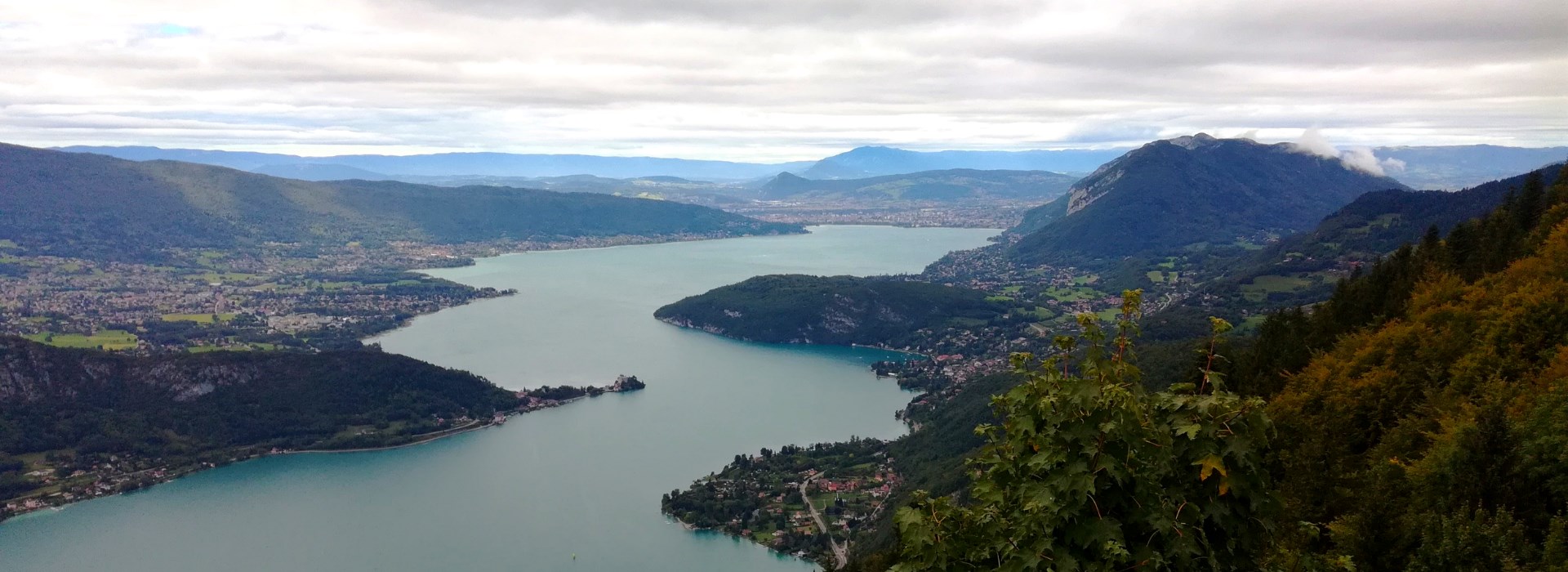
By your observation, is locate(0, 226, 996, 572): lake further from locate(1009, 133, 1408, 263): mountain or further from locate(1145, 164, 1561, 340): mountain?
locate(1009, 133, 1408, 263): mountain

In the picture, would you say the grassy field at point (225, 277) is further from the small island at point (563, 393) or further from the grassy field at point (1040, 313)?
the grassy field at point (1040, 313)

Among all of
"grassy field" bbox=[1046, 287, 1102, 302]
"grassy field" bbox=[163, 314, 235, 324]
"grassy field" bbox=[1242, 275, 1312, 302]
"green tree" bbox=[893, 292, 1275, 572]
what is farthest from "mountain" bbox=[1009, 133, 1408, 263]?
"green tree" bbox=[893, 292, 1275, 572]

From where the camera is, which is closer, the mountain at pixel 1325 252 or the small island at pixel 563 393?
the small island at pixel 563 393

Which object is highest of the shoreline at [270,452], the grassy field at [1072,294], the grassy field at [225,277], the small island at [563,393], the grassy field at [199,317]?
the grassy field at [1072,294]

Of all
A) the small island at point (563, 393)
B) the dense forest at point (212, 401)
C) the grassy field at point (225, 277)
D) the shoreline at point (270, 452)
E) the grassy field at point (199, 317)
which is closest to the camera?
the shoreline at point (270, 452)

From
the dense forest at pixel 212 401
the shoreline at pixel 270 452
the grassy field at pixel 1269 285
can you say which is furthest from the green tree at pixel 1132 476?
the grassy field at pixel 1269 285

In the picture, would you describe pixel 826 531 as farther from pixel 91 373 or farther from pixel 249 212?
pixel 249 212

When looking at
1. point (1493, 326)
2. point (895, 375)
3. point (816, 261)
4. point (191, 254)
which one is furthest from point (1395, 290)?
point (191, 254)

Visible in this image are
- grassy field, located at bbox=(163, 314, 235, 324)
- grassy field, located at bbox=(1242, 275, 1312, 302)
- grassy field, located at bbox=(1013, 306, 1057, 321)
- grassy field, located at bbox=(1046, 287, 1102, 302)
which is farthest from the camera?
grassy field, located at bbox=(1046, 287, 1102, 302)
